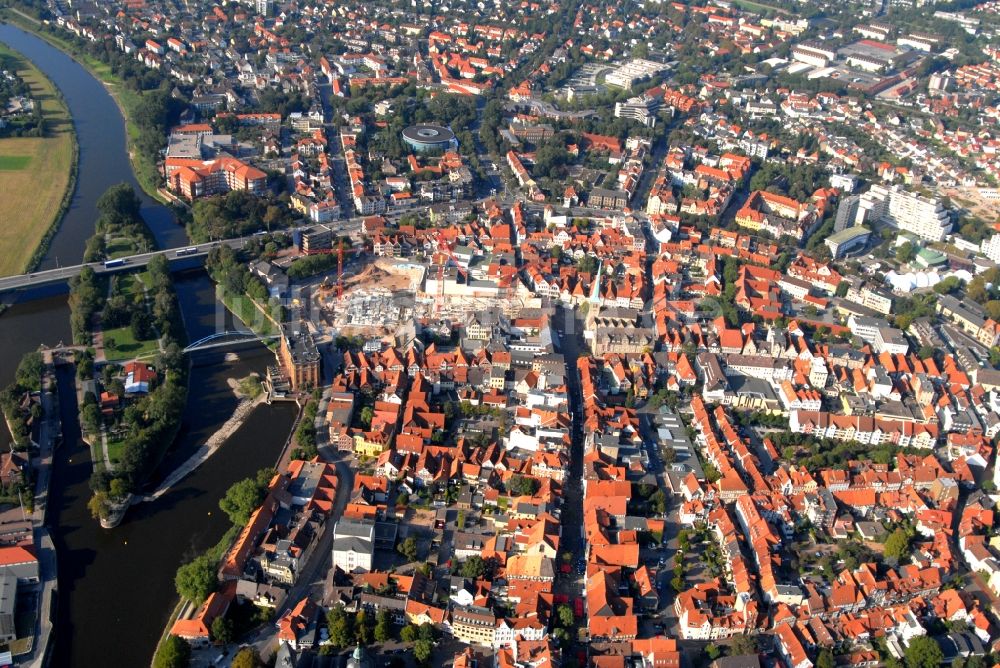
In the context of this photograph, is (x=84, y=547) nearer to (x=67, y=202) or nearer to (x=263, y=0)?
(x=67, y=202)

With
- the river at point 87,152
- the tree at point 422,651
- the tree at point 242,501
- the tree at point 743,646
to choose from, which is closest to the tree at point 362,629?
the tree at point 422,651

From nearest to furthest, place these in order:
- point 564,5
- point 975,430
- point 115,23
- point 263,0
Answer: point 975,430, point 115,23, point 263,0, point 564,5

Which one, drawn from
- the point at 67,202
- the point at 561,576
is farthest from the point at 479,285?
the point at 67,202

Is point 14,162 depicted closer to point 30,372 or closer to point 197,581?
point 30,372

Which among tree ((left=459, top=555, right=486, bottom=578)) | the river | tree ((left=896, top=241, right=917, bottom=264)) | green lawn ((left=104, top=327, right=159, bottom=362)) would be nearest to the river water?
the river

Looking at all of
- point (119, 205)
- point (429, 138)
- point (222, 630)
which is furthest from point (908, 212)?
point (222, 630)
